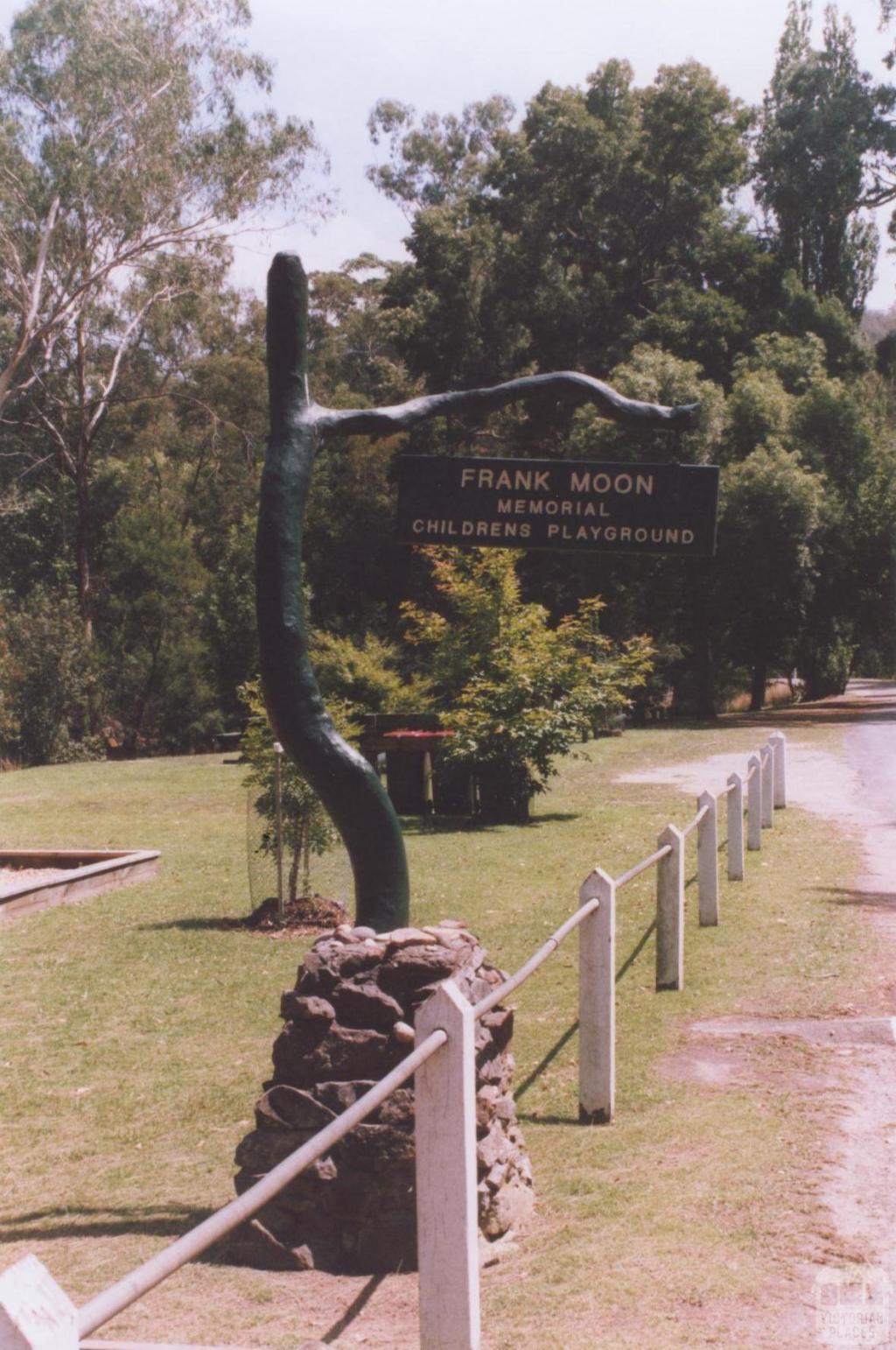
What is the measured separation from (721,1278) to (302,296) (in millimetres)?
4056

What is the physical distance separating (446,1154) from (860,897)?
916 centimetres

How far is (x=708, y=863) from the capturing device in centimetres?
1127

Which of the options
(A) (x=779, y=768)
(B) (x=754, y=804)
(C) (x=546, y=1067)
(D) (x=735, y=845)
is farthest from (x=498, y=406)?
(A) (x=779, y=768)

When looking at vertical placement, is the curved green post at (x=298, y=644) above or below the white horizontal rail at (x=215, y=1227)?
above

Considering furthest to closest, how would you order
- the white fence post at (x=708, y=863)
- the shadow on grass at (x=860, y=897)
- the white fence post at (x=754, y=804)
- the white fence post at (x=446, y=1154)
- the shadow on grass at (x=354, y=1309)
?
the white fence post at (x=754, y=804)
the shadow on grass at (x=860, y=897)
the white fence post at (x=708, y=863)
the shadow on grass at (x=354, y=1309)
the white fence post at (x=446, y=1154)

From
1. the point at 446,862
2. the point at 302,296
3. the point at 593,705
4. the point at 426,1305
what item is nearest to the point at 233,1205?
the point at 426,1305

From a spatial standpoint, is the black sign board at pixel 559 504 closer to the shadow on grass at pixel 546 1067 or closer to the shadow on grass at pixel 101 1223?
the shadow on grass at pixel 546 1067

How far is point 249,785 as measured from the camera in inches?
506

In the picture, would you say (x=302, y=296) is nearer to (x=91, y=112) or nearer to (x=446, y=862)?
(x=446, y=862)

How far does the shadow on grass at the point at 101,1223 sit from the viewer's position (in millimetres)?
5527

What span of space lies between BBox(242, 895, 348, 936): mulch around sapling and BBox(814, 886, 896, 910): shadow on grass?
13.7ft

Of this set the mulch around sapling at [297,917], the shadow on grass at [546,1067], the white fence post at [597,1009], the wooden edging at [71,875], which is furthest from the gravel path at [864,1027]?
the wooden edging at [71,875]

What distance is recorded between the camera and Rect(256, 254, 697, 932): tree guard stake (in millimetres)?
5938

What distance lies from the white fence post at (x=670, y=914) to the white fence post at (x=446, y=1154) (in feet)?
16.4
